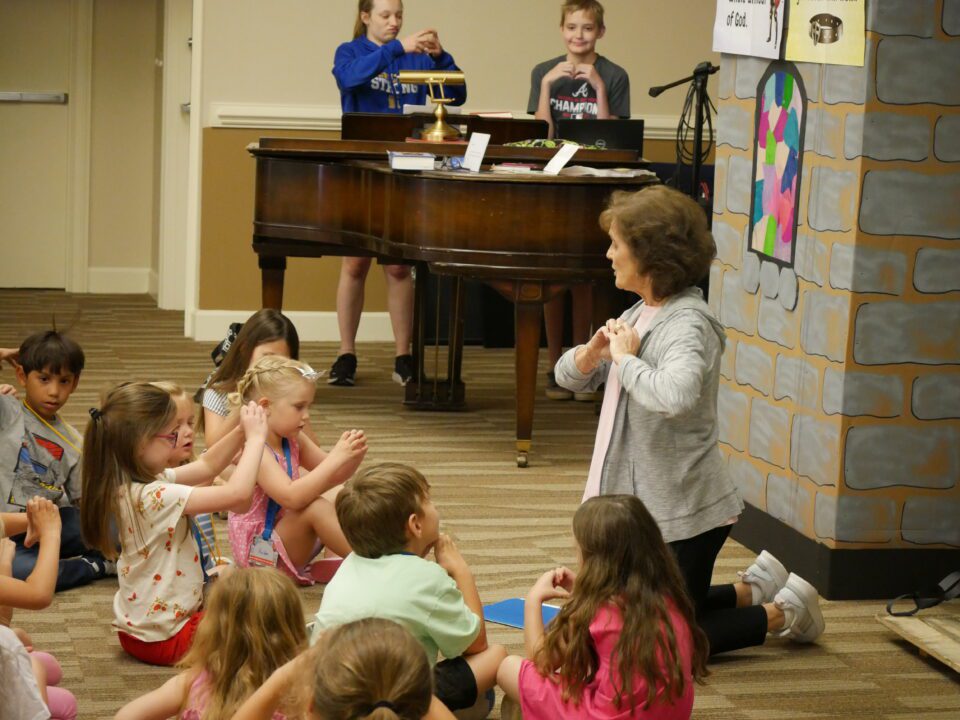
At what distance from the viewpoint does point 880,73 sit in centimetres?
365

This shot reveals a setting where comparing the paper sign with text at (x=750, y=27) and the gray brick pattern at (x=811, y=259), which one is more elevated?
the paper sign with text at (x=750, y=27)

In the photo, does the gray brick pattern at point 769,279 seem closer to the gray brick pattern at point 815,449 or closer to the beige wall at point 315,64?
the gray brick pattern at point 815,449

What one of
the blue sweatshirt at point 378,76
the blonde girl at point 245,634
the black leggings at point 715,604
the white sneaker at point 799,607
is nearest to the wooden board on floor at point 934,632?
the white sneaker at point 799,607

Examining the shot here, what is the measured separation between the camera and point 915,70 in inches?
144

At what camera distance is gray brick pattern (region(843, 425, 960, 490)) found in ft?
12.4

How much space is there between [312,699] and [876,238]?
2.32 metres

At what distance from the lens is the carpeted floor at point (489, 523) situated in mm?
3213

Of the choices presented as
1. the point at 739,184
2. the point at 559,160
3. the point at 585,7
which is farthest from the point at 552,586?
the point at 585,7

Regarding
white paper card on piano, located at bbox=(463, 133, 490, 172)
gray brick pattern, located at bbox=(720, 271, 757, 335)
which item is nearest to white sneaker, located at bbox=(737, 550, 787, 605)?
gray brick pattern, located at bbox=(720, 271, 757, 335)

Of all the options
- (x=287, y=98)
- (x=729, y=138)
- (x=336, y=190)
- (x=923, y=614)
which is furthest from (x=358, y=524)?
(x=287, y=98)

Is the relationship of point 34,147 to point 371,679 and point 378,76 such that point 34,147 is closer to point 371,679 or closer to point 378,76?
point 378,76

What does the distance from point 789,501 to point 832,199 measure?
0.85m

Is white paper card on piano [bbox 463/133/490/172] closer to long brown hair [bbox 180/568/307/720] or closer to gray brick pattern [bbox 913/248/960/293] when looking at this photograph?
gray brick pattern [bbox 913/248/960/293]

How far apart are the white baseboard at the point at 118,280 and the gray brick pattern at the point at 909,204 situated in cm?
643
